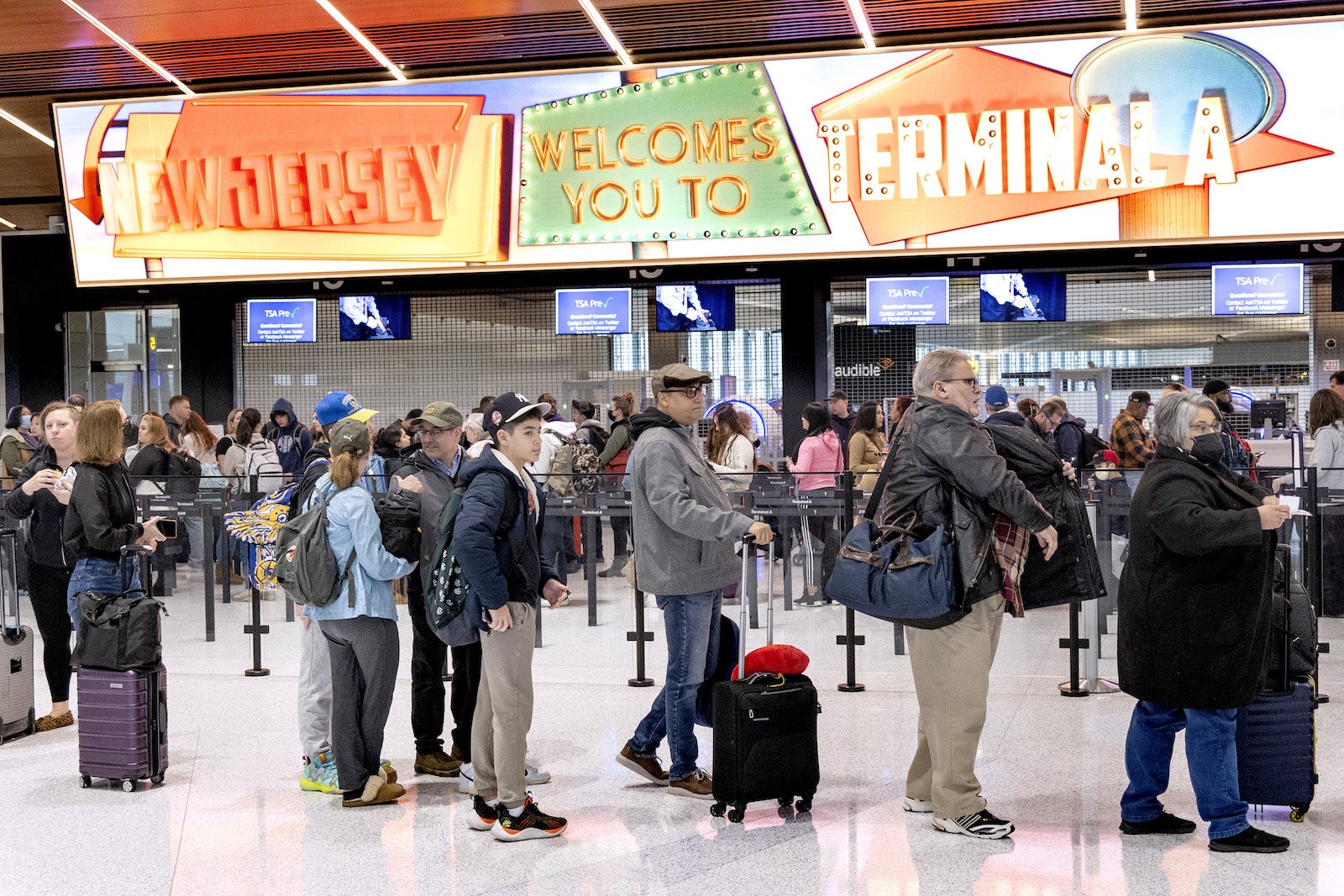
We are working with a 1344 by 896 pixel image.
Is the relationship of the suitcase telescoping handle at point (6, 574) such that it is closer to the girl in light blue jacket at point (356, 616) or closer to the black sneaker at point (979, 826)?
the girl in light blue jacket at point (356, 616)

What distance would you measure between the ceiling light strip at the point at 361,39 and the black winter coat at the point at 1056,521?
764 centimetres

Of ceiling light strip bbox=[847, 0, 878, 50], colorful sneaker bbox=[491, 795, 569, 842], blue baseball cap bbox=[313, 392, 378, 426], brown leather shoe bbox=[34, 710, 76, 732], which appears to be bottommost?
brown leather shoe bbox=[34, 710, 76, 732]

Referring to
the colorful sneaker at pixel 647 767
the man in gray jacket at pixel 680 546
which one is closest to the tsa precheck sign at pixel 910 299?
→ the man in gray jacket at pixel 680 546

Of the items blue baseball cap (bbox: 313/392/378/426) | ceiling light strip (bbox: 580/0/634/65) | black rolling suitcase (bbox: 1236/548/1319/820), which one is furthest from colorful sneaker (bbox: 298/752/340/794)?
ceiling light strip (bbox: 580/0/634/65)

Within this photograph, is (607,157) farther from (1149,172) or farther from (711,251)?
(1149,172)

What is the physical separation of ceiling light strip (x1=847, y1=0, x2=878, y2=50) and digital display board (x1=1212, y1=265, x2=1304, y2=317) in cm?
399

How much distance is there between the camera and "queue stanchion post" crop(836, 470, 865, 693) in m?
6.64

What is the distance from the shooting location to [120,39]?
35.6 feet

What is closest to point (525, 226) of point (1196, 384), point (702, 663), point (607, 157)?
point (607, 157)

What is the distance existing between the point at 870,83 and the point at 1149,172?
240cm

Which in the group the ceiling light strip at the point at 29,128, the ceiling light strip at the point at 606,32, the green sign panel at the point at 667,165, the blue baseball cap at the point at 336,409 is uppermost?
the ceiling light strip at the point at 606,32

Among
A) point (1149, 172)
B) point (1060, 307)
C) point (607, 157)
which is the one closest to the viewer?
Result: point (1149, 172)

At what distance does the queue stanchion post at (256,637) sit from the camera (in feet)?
24.0

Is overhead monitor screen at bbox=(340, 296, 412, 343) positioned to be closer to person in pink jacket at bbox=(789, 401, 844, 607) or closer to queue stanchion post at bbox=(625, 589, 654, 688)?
person in pink jacket at bbox=(789, 401, 844, 607)
